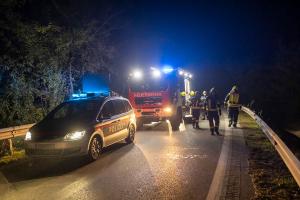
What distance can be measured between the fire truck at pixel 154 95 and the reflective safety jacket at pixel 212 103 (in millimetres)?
1903

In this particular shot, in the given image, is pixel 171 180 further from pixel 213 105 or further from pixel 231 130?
pixel 231 130

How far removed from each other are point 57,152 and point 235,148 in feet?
15.7

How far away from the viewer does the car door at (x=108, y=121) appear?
9.91 m

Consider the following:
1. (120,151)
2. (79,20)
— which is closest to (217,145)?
(120,151)

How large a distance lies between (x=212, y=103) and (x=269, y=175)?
263 inches

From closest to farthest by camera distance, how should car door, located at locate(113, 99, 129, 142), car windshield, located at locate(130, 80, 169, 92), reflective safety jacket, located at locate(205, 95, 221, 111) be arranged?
car door, located at locate(113, 99, 129, 142), reflective safety jacket, located at locate(205, 95, 221, 111), car windshield, located at locate(130, 80, 169, 92)

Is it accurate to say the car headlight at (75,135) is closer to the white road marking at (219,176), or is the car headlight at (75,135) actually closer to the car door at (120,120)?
the car door at (120,120)

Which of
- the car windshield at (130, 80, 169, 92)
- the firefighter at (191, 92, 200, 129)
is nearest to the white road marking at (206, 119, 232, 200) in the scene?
the firefighter at (191, 92, 200, 129)

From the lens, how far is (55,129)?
897cm

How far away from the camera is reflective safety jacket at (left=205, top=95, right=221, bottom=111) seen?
13.8m

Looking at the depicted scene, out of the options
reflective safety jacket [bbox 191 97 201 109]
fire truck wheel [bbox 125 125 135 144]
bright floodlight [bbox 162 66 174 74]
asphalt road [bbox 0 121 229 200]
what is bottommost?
asphalt road [bbox 0 121 229 200]

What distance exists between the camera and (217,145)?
436 inches

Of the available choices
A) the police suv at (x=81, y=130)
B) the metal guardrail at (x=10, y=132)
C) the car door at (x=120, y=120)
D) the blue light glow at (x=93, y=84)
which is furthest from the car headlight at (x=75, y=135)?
the blue light glow at (x=93, y=84)

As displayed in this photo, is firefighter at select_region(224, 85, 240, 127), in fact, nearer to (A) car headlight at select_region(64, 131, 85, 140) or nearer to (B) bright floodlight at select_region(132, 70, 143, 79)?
(B) bright floodlight at select_region(132, 70, 143, 79)
